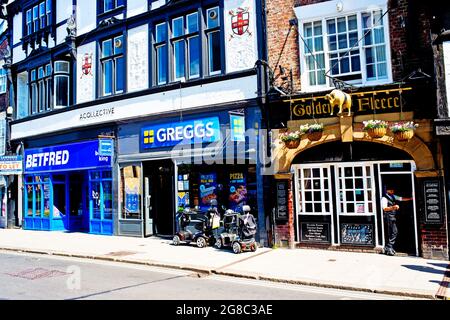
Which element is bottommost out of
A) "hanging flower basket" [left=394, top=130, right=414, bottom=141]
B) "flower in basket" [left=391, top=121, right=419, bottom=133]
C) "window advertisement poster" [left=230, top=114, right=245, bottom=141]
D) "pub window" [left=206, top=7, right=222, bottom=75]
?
"hanging flower basket" [left=394, top=130, right=414, bottom=141]

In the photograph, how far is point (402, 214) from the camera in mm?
11039

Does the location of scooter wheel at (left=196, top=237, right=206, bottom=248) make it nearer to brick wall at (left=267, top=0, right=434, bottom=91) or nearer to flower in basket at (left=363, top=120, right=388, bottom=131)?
flower in basket at (left=363, top=120, right=388, bottom=131)

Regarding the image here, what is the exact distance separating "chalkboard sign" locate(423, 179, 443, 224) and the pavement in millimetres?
1044

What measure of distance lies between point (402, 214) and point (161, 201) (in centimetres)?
883

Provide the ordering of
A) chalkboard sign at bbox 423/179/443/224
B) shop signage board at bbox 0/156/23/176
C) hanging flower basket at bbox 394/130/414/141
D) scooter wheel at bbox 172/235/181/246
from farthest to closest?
shop signage board at bbox 0/156/23/176, scooter wheel at bbox 172/235/181/246, hanging flower basket at bbox 394/130/414/141, chalkboard sign at bbox 423/179/443/224

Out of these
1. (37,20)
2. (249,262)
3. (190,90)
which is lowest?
(249,262)

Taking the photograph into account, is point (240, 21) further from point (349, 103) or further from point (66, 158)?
point (66, 158)

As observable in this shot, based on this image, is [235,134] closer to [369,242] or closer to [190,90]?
[190,90]

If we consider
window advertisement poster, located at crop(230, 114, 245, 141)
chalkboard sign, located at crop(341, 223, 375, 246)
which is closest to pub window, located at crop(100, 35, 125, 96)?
window advertisement poster, located at crop(230, 114, 245, 141)

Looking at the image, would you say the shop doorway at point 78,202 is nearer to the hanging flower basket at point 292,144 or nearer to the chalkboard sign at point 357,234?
the hanging flower basket at point 292,144

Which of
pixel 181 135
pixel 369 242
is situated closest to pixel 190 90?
pixel 181 135

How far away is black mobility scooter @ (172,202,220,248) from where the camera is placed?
1280 cm

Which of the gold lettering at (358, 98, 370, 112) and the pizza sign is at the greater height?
the pizza sign

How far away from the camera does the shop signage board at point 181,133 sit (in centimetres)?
1374
